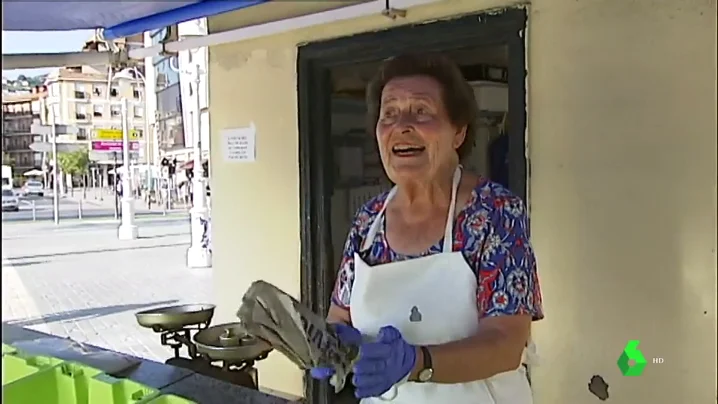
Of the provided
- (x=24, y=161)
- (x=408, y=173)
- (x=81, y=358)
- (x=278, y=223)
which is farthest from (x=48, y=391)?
(x=278, y=223)

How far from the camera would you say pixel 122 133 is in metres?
1.56

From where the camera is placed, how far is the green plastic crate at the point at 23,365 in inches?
37.9

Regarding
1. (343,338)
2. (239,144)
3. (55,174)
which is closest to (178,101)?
(239,144)

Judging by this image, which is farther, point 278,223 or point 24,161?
point 278,223

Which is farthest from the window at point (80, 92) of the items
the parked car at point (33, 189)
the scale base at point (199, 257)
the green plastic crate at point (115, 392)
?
the scale base at point (199, 257)

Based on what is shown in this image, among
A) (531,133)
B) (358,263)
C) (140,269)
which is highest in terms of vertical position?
(531,133)

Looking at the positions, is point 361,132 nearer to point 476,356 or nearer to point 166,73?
point 166,73

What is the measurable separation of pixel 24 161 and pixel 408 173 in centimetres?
65

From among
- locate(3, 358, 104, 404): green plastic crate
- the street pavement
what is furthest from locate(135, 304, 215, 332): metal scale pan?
locate(3, 358, 104, 404): green plastic crate

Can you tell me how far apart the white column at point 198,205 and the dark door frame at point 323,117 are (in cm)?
38

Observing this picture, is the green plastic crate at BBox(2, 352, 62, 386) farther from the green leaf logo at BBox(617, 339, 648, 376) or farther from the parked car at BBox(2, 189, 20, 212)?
the green leaf logo at BBox(617, 339, 648, 376)

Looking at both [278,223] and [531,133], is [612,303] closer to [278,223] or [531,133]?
[531,133]

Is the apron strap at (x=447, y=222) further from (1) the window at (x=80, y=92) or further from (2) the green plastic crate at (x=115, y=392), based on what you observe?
(1) the window at (x=80, y=92)

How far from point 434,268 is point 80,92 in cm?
91
